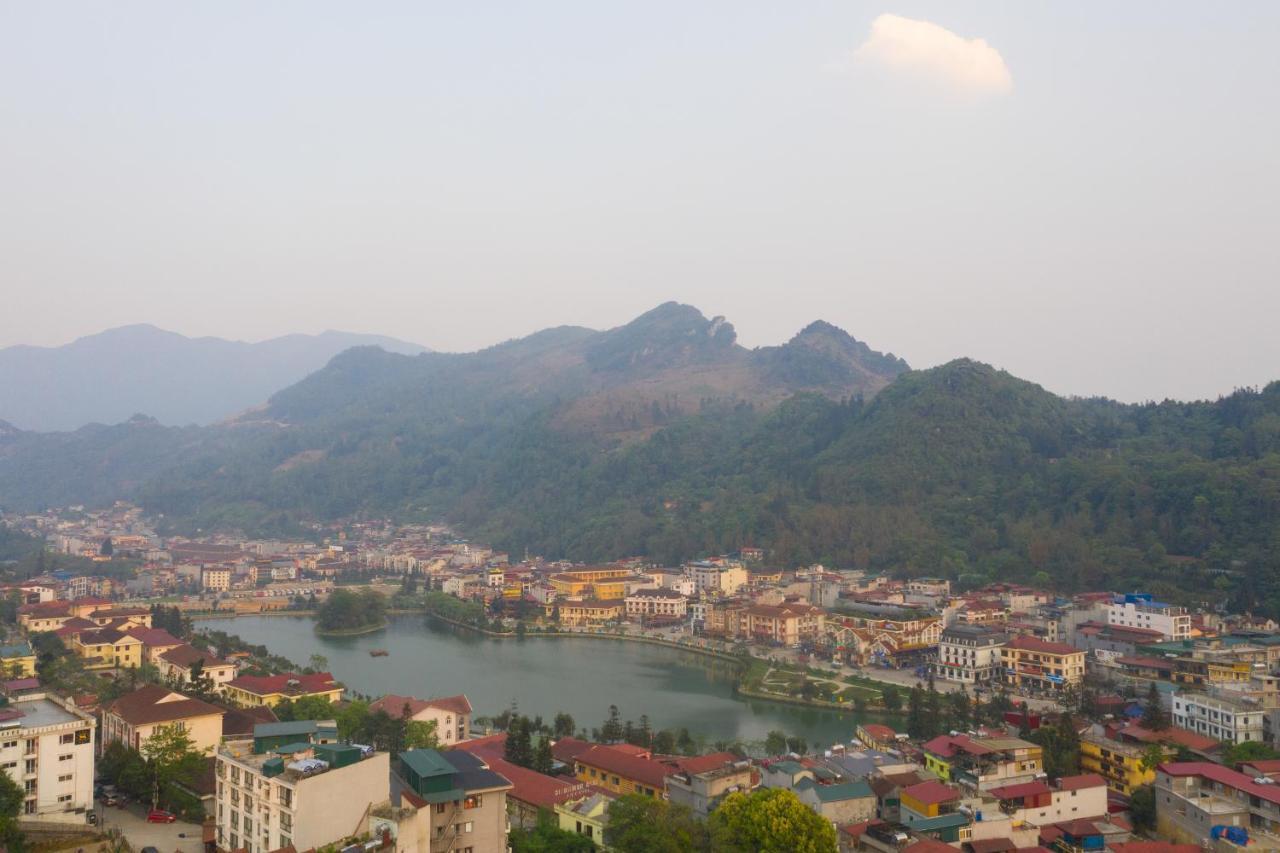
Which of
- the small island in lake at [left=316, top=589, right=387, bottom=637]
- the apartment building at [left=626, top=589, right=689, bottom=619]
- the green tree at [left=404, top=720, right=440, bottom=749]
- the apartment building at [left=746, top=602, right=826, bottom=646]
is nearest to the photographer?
the green tree at [left=404, top=720, right=440, bottom=749]

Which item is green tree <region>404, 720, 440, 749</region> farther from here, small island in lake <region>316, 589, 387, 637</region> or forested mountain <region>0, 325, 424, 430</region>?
forested mountain <region>0, 325, 424, 430</region>

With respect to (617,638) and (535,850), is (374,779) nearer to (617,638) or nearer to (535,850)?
(535,850)

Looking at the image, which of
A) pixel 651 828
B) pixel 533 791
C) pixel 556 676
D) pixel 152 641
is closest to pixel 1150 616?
pixel 556 676

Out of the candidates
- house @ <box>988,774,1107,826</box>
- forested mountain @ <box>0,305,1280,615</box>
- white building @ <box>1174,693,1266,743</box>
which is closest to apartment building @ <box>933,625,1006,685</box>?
white building @ <box>1174,693,1266,743</box>

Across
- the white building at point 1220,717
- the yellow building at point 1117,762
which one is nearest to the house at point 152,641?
the yellow building at point 1117,762

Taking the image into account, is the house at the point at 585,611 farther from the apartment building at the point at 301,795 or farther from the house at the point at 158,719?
the apartment building at the point at 301,795

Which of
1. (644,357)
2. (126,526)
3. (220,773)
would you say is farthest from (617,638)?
(644,357)
